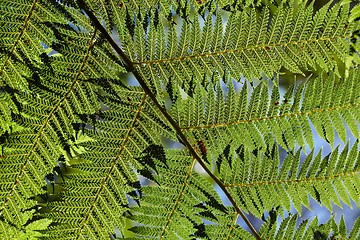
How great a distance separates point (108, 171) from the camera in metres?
0.90

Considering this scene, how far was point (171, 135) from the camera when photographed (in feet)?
3.08

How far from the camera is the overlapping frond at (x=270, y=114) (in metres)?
0.93

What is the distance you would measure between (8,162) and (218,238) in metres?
0.52

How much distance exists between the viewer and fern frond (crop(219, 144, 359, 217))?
98 centimetres

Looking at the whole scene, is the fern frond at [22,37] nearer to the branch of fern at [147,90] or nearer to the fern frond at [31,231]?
the branch of fern at [147,90]

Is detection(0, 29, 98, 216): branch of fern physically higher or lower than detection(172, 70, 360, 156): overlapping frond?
lower

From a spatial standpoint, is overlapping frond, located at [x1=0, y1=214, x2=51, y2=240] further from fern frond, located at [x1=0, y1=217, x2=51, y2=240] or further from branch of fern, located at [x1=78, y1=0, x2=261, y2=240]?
branch of fern, located at [x1=78, y1=0, x2=261, y2=240]

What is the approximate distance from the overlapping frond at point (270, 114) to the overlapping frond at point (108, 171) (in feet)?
0.33

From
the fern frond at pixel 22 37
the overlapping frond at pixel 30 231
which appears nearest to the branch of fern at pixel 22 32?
the fern frond at pixel 22 37

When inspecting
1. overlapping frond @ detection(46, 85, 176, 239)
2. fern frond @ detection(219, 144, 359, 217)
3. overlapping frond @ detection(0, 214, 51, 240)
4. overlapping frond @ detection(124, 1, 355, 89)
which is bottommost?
overlapping frond @ detection(0, 214, 51, 240)

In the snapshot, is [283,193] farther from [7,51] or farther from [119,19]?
[7,51]

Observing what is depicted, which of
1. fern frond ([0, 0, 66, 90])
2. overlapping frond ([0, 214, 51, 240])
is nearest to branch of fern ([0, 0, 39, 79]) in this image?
fern frond ([0, 0, 66, 90])

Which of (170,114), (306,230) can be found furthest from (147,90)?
(306,230)

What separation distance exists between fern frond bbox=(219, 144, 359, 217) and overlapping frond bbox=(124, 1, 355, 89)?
21 cm
